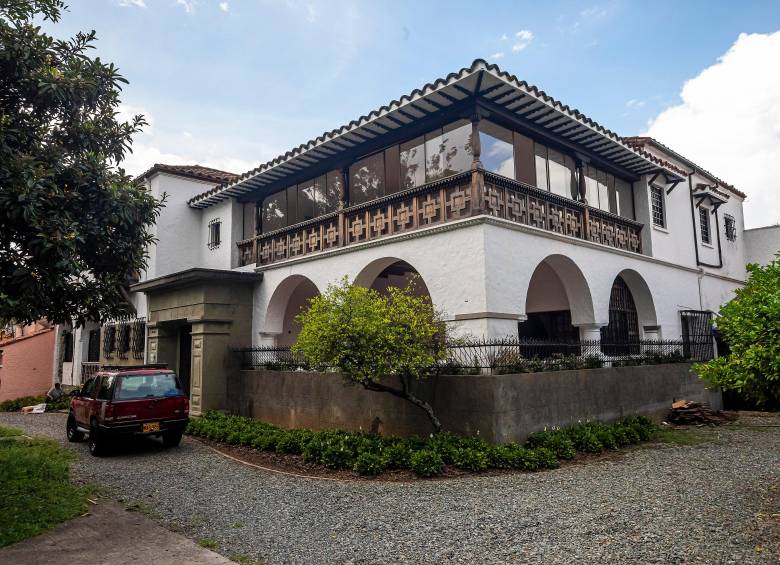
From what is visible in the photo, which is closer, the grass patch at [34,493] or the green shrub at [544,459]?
the grass patch at [34,493]

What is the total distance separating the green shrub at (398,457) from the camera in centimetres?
843

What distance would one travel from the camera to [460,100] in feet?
35.0

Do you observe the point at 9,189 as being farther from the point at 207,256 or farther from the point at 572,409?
the point at 207,256

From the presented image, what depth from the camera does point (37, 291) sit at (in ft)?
20.1

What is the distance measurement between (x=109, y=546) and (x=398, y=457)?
4.29m

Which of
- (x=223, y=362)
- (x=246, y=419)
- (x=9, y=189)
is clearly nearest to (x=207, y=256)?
(x=223, y=362)

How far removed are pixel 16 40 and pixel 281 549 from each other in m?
6.56

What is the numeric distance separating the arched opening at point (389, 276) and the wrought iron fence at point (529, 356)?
7.92 ft

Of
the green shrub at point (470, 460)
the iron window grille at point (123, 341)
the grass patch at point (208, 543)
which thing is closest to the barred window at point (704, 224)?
the green shrub at point (470, 460)

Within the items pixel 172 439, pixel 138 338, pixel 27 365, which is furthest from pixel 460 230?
pixel 27 365

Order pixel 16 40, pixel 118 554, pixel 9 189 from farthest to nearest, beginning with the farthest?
1. pixel 16 40
2. pixel 9 189
3. pixel 118 554

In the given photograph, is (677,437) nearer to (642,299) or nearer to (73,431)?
(642,299)

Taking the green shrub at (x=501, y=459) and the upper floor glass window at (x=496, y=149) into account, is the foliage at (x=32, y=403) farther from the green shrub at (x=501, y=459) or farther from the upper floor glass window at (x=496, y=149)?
the upper floor glass window at (x=496, y=149)

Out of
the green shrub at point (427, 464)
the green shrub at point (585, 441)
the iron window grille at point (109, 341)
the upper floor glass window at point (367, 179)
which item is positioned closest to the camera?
the green shrub at point (427, 464)
